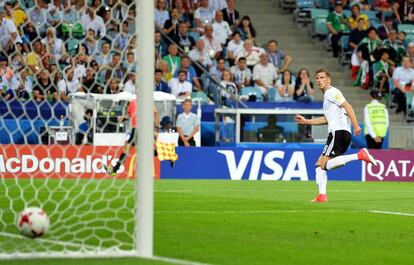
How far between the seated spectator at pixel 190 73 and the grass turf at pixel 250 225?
24.8 ft

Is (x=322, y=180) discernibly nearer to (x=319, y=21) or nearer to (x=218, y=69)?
(x=218, y=69)

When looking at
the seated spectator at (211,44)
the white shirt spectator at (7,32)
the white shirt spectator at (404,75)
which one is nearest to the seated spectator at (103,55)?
the white shirt spectator at (7,32)

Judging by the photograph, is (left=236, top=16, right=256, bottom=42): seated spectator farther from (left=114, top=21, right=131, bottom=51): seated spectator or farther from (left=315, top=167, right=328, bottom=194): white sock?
(left=114, top=21, right=131, bottom=51): seated spectator

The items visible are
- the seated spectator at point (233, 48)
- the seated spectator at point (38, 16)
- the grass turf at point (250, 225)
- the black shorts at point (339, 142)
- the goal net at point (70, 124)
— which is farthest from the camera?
the seated spectator at point (233, 48)

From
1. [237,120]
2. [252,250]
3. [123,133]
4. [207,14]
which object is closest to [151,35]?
[252,250]

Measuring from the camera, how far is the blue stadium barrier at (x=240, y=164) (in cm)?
2531

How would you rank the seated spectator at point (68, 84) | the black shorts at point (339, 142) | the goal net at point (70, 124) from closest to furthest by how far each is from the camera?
1. the goal net at point (70, 124)
2. the seated spectator at point (68, 84)
3. the black shorts at point (339, 142)

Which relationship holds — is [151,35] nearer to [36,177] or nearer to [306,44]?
[36,177]

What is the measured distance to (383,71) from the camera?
29969mm

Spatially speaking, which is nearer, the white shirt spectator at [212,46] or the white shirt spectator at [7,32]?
the white shirt spectator at [7,32]

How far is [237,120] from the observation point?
2572 cm

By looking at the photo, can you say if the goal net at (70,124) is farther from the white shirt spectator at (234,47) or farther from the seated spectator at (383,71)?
the seated spectator at (383,71)

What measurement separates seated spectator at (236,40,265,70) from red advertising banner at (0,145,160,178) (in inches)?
260

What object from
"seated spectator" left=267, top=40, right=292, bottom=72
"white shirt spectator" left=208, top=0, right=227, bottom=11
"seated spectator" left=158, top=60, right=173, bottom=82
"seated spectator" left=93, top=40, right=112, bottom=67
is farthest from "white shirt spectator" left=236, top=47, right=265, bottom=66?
"seated spectator" left=93, top=40, right=112, bottom=67
